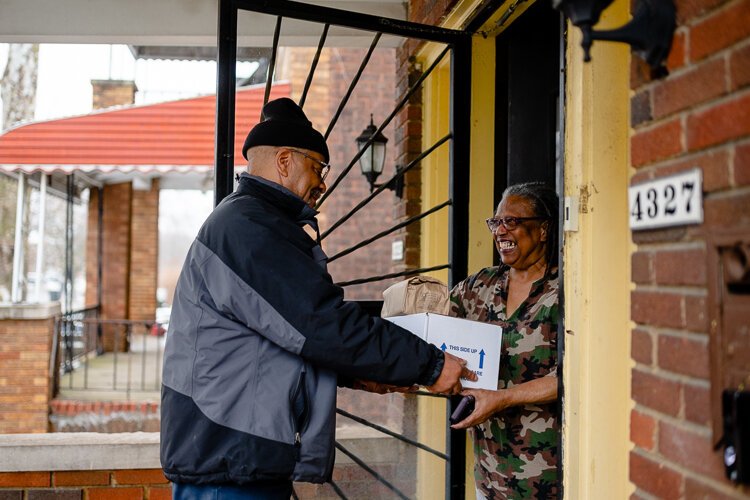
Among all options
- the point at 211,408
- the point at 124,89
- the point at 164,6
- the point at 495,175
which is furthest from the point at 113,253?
the point at 211,408

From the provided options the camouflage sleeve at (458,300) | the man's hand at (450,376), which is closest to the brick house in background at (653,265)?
the man's hand at (450,376)

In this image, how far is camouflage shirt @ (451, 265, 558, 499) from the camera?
224 cm

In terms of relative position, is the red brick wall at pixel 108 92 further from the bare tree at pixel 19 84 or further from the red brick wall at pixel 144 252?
the bare tree at pixel 19 84

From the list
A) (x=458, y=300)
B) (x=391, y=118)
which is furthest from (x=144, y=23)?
(x=458, y=300)

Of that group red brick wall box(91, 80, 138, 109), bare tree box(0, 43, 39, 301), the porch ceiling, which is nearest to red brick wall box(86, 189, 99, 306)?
red brick wall box(91, 80, 138, 109)

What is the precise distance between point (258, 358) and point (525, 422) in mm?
921

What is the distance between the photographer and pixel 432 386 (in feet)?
6.73

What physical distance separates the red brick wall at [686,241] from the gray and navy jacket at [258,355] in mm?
729

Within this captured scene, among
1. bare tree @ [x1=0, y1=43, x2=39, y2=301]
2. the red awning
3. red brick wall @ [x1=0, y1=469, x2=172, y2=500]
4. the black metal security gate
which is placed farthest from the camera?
bare tree @ [x1=0, y1=43, x2=39, y2=301]

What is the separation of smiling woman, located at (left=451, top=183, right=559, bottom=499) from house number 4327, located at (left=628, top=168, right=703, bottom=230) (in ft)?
2.88

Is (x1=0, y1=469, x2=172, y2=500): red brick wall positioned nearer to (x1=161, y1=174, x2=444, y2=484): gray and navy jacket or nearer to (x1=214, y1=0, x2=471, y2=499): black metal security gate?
(x1=214, y1=0, x2=471, y2=499): black metal security gate

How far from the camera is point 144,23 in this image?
456 centimetres

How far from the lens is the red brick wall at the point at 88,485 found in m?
3.35

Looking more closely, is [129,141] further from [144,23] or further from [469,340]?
[469,340]
